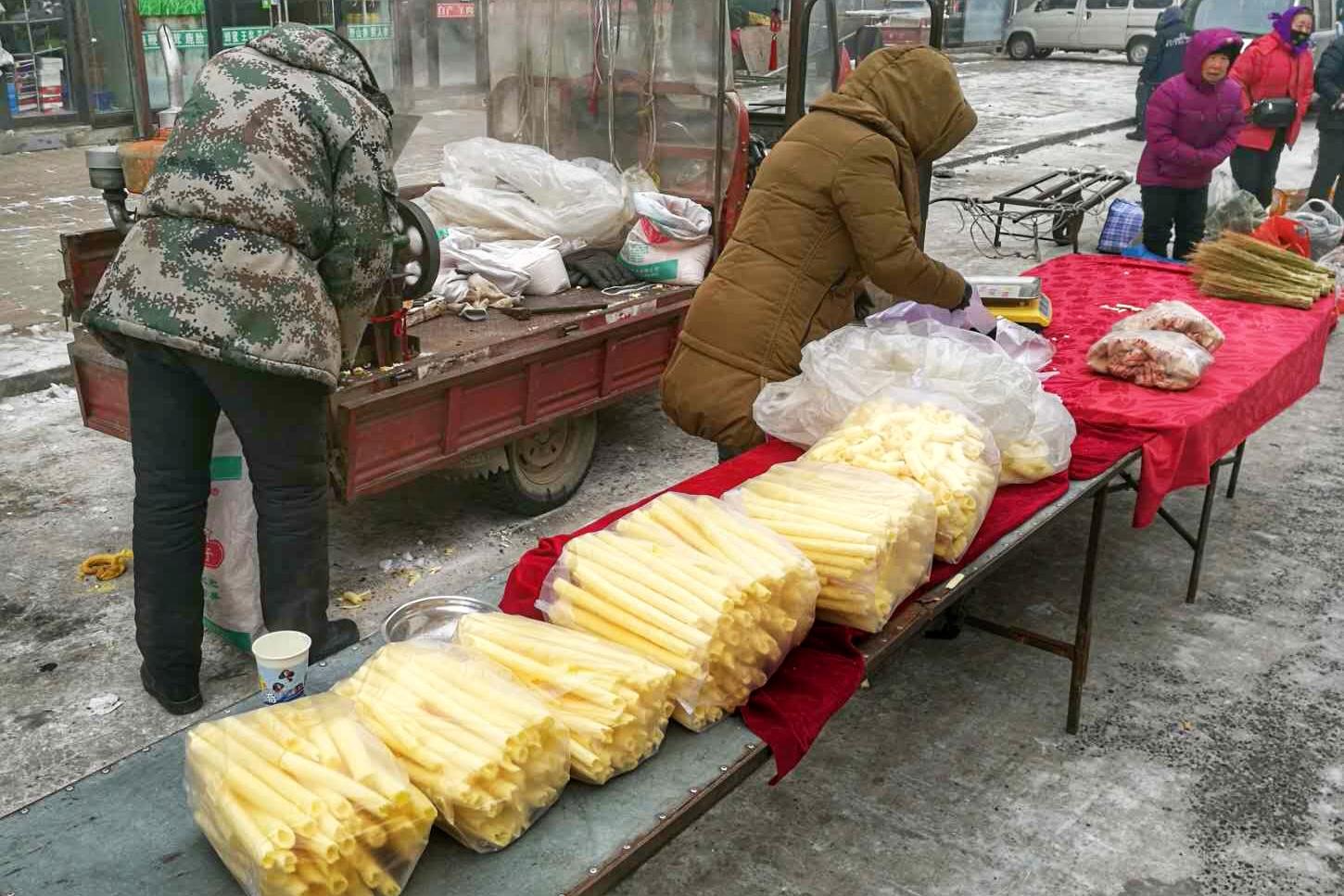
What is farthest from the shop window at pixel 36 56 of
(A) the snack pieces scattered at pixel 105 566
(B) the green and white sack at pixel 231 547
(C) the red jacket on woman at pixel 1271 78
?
(C) the red jacket on woman at pixel 1271 78

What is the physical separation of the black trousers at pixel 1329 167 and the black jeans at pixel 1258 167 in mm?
464

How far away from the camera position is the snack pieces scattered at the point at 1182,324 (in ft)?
13.7

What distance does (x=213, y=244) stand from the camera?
3.14m

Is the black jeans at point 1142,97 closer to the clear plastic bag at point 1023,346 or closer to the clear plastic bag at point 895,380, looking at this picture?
the clear plastic bag at point 1023,346

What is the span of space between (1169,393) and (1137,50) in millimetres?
22534

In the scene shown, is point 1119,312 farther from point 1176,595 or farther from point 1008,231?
point 1008,231

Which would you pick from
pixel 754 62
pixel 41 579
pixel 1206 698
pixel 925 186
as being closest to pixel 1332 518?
pixel 1206 698

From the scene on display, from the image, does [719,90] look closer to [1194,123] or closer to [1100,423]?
[1100,423]

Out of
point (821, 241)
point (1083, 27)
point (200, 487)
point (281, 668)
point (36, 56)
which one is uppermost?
point (1083, 27)

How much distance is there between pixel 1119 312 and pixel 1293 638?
4.47 ft

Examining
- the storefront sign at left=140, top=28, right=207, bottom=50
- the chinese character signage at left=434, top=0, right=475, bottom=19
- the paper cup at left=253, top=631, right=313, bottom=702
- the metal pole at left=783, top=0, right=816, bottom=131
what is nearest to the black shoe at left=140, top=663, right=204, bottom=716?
the paper cup at left=253, top=631, right=313, bottom=702

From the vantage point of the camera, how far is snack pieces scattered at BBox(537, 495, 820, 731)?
2088mm

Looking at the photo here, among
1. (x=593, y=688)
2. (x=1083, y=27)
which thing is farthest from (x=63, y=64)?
(x=1083, y=27)

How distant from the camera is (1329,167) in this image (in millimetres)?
9898
